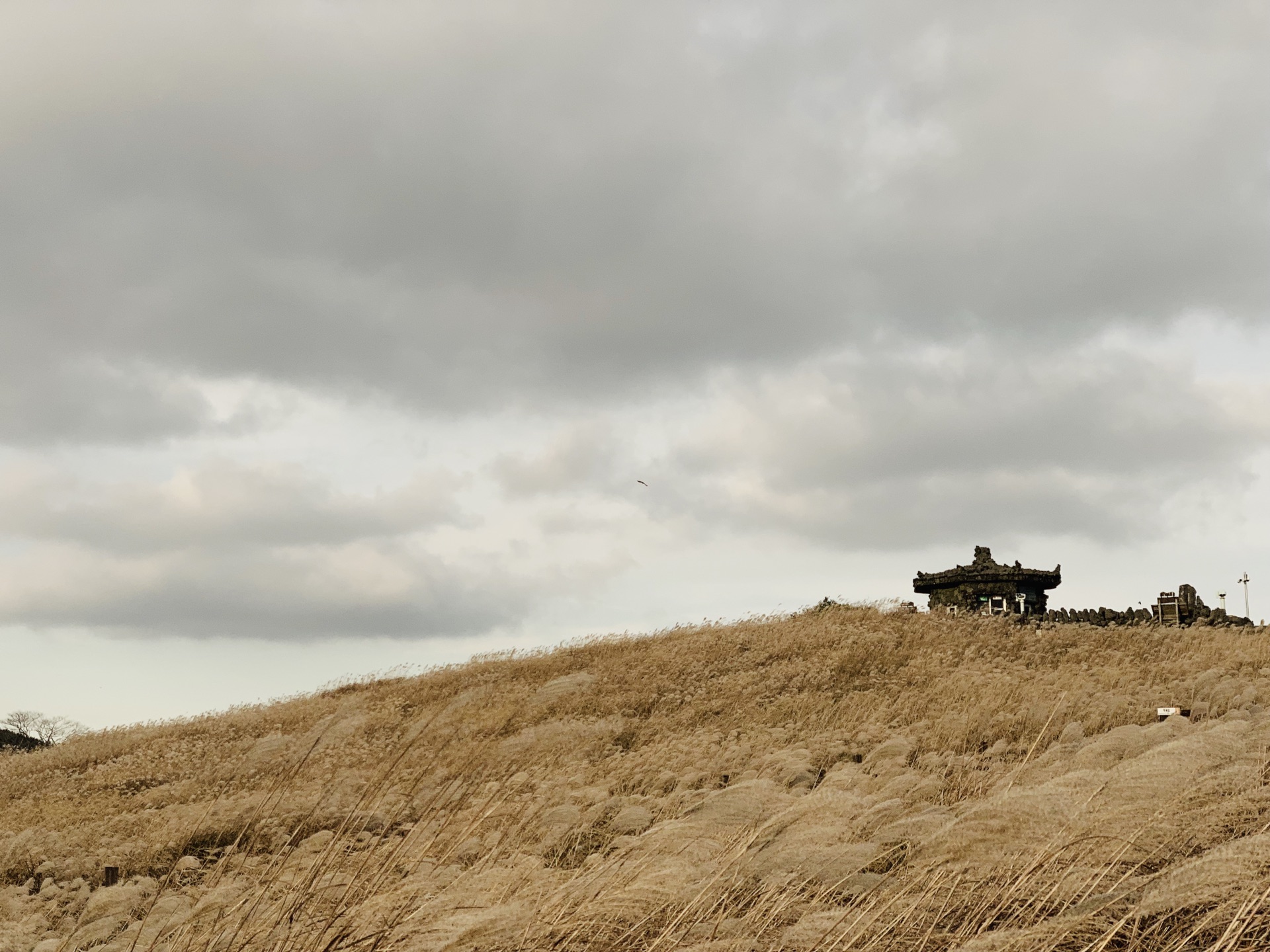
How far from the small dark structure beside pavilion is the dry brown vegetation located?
10.2 m

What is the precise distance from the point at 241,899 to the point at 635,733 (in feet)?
36.2

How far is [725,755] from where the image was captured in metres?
11.0

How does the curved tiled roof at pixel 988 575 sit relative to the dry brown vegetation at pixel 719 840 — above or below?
above

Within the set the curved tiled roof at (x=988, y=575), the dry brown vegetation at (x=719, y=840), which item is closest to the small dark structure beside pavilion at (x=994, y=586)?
the curved tiled roof at (x=988, y=575)

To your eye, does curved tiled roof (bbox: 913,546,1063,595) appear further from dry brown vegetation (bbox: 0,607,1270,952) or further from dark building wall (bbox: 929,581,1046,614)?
dry brown vegetation (bbox: 0,607,1270,952)

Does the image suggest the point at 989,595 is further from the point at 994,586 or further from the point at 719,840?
the point at 719,840

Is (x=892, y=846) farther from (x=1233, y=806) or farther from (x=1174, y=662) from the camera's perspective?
(x=1174, y=662)

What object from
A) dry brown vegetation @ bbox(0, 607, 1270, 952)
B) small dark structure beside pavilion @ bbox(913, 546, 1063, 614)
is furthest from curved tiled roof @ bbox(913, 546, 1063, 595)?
dry brown vegetation @ bbox(0, 607, 1270, 952)

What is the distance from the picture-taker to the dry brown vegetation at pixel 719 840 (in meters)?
3.79

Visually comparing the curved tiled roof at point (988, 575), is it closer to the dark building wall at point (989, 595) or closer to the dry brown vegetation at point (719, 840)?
the dark building wall at point (989, 595)

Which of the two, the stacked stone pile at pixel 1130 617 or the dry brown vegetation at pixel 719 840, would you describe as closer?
the dry brown vegetation at pixel 719 840

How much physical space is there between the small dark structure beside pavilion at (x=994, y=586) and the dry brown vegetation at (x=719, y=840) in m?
10.2

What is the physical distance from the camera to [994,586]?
83.3 feet

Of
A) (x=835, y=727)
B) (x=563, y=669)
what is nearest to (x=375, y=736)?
(x=563, y=669)
